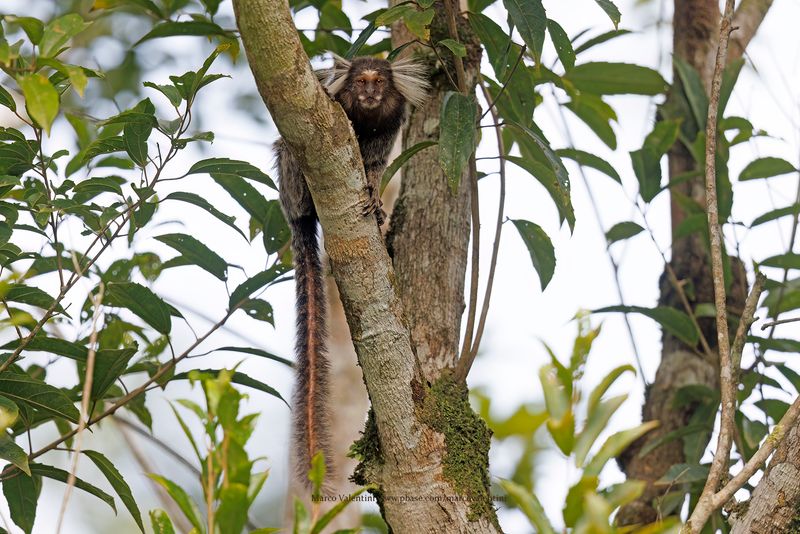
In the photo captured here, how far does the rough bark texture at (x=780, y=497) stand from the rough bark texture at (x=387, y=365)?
63 centimetres

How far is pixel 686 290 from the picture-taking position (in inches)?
151

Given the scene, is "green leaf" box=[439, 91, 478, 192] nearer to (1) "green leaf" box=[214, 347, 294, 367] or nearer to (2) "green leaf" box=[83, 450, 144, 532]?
(1) "green leaf" box=[214, 347, 294, 367]

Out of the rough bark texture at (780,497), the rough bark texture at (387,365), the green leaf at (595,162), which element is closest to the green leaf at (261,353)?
the rough bark texture at (387,365)

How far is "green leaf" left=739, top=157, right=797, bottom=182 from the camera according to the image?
344 centimetres

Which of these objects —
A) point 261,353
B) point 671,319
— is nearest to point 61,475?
point 261,353

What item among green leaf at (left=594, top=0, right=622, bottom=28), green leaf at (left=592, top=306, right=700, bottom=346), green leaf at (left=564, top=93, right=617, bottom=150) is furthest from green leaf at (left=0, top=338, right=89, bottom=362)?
green leaf at (left=564, top=93, right=617, bottom=150)

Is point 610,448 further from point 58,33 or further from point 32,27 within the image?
point 32,27

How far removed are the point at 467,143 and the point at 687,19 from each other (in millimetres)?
2509

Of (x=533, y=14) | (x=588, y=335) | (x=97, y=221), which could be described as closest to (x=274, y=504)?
(x=97, y=221)

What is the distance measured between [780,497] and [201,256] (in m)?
1.90

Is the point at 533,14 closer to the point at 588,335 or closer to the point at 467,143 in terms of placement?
the point at 467,143

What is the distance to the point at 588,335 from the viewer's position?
1389mm

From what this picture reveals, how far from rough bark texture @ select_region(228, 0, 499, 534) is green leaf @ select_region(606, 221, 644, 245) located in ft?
5.41

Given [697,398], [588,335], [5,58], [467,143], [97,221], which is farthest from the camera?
[697,398]
